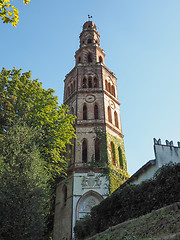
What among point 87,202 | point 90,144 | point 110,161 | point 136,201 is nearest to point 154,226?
point 136,201

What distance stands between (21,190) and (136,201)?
5599 mm

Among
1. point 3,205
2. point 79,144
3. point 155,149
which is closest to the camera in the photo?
point 3,205

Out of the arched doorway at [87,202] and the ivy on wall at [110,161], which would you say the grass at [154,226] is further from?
the ivy on wall at [110,161]

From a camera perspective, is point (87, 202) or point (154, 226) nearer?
point (154, 226)

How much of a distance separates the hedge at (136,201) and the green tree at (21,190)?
275 centimetres

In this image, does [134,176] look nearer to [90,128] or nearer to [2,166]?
[2,166]

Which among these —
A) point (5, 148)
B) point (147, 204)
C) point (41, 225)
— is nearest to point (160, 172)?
point (147, 204)

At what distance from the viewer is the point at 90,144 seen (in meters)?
23.3

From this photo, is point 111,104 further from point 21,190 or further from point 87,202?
point 21,190

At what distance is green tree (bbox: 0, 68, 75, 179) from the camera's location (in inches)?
667

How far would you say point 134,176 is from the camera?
1556 cm

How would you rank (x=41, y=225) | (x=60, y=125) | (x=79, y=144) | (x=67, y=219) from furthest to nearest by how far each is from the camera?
(x=79, y=144)
(x=67, y=219)
(x=60, y=125)
(x=41, y=225)

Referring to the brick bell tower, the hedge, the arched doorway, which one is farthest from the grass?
the brick bell tower

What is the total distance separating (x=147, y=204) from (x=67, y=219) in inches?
411
